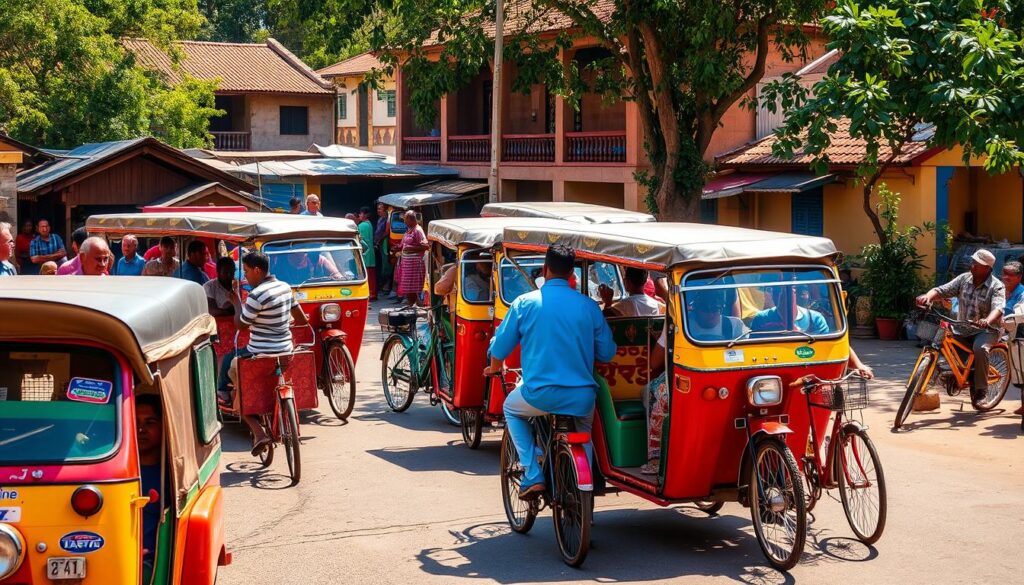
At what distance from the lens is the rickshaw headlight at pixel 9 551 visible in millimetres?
5137

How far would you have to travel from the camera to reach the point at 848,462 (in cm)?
825

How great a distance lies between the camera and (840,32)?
55.3 feet

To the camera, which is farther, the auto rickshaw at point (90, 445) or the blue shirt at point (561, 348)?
the blue shirt at point (561, 348)

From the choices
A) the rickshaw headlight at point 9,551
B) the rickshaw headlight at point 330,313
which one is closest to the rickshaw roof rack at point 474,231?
the rickshaw headlight at point 330,313

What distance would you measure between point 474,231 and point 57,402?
680cm

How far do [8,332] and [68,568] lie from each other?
39.6 inches

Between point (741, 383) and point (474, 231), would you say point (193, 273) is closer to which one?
point (474, 231)

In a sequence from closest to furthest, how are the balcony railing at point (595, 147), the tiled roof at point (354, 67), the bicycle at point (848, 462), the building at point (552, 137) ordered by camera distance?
1. the bicycle at point (848, 462)
2. the building at point (552, 137)
3. the balcony railing at point (595, 147)
4. the tiled roof at point (354, 67)

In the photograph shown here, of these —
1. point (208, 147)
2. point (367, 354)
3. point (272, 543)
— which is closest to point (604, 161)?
point (367, 354)

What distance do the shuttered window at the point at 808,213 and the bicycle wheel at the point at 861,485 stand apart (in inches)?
654

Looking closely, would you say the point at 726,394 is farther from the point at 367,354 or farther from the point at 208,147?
the point at 208,147

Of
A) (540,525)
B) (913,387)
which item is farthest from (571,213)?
(540,525)

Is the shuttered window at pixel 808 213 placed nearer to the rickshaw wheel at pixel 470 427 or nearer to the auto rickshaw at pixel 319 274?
the auto rickshaw at pixel 319 274

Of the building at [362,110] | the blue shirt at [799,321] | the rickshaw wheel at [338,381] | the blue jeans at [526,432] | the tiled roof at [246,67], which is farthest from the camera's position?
the tiled roof at [246,67]
